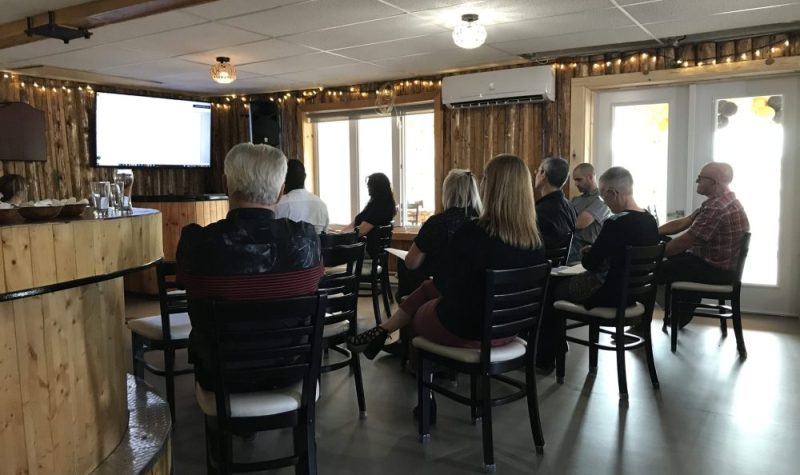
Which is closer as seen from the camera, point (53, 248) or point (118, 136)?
point (53, 248)

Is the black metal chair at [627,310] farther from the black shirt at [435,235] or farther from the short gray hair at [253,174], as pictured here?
the short gray hair at [253,174]

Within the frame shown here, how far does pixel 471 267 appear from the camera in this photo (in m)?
2.64

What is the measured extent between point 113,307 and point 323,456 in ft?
3.74

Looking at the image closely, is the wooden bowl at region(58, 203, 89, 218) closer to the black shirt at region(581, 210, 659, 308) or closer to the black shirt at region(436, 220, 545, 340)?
the black shirt at region(436, 220, 545, 340)

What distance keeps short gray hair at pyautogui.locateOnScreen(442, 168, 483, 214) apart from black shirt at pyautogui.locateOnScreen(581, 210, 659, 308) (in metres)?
0.72

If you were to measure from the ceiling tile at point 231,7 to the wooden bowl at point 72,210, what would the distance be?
2077 mm

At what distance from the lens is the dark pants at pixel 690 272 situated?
4.25m

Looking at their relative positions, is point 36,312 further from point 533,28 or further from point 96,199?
point 533,28

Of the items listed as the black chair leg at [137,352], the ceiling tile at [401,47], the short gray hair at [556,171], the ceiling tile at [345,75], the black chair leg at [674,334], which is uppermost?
the ceiling tile at [345,75]

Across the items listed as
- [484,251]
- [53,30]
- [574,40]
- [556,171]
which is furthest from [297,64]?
[484,251]

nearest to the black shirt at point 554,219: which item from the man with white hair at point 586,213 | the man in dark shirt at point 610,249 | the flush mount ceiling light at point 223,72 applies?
the man in dark shirt at point 610,249

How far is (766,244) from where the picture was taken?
534 cm

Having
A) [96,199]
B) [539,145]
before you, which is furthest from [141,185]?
[96,199]

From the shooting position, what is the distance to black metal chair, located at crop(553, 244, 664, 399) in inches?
129
